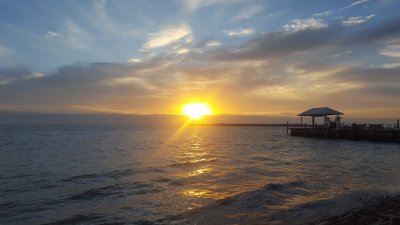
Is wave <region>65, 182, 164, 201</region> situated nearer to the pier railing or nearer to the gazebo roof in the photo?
the pier railing

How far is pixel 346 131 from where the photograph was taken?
6425cm

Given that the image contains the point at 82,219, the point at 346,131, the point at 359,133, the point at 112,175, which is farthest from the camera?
the point at 346,131

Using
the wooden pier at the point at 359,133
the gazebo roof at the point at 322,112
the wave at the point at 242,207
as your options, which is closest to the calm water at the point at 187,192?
the wave at the point at 242,207

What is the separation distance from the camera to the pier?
55600mm

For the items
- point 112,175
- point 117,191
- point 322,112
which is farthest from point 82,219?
point 322,112

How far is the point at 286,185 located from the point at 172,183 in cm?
639

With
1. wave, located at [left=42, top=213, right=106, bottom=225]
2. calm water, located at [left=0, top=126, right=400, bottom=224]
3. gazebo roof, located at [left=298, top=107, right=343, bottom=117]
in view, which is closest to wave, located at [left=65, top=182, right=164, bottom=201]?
calm water, located at [left=0, top=126, right=400, bottom=224]

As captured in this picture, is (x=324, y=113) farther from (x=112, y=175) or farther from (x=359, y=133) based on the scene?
(x=112, y=175)

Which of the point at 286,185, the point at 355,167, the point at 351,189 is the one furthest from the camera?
the point at 355,167

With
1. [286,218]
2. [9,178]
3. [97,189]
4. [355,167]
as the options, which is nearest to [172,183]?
[97,189]

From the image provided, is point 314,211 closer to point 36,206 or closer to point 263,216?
point 263,216

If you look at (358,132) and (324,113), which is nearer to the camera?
(358,132)

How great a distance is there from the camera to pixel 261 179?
21.9 m

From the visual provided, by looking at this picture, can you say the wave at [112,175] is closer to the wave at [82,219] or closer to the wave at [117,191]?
the wave at [117,191]
